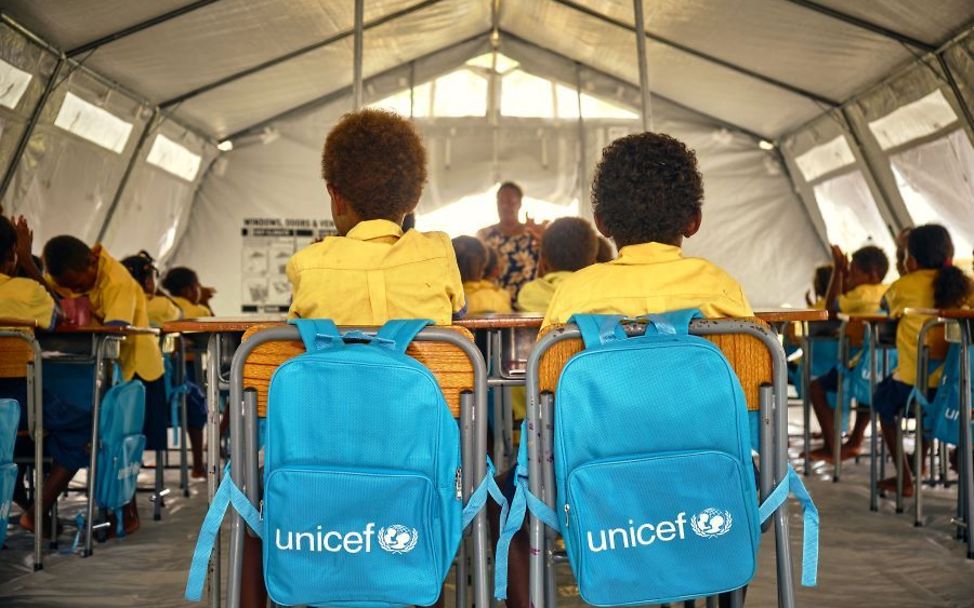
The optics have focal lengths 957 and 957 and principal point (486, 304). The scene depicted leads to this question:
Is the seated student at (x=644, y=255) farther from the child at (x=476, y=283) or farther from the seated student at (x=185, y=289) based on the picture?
the seated student at (x=185, y=289)

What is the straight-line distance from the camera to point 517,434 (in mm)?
3371

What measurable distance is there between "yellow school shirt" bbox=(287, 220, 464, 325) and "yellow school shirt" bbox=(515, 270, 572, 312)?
55.8 inches

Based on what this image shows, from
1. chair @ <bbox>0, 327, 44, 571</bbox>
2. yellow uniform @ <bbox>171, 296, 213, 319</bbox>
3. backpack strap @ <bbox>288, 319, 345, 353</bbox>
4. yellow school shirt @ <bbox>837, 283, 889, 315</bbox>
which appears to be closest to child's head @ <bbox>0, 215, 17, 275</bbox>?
chair @ <bbox>0, 327, 44, 571</bbox>

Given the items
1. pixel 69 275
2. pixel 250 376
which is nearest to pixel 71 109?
pixel 69 275

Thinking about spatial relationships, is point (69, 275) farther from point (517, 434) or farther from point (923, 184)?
point (923, 184)

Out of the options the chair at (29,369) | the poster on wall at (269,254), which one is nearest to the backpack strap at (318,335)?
the chair at (29,369)

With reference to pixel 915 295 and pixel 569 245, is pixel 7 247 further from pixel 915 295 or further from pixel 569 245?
pixel 915 295

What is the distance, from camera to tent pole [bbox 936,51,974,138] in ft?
18.2

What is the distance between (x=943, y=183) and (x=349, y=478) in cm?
584

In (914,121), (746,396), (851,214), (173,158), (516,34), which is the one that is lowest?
(746,396)

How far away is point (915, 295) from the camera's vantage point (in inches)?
149

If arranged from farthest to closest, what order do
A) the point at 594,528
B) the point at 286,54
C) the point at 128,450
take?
the point at 286,54
the point at 128,450
the point at 594,528

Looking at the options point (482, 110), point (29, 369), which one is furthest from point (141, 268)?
point (482, 110)

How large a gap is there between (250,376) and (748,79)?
6.53 m
